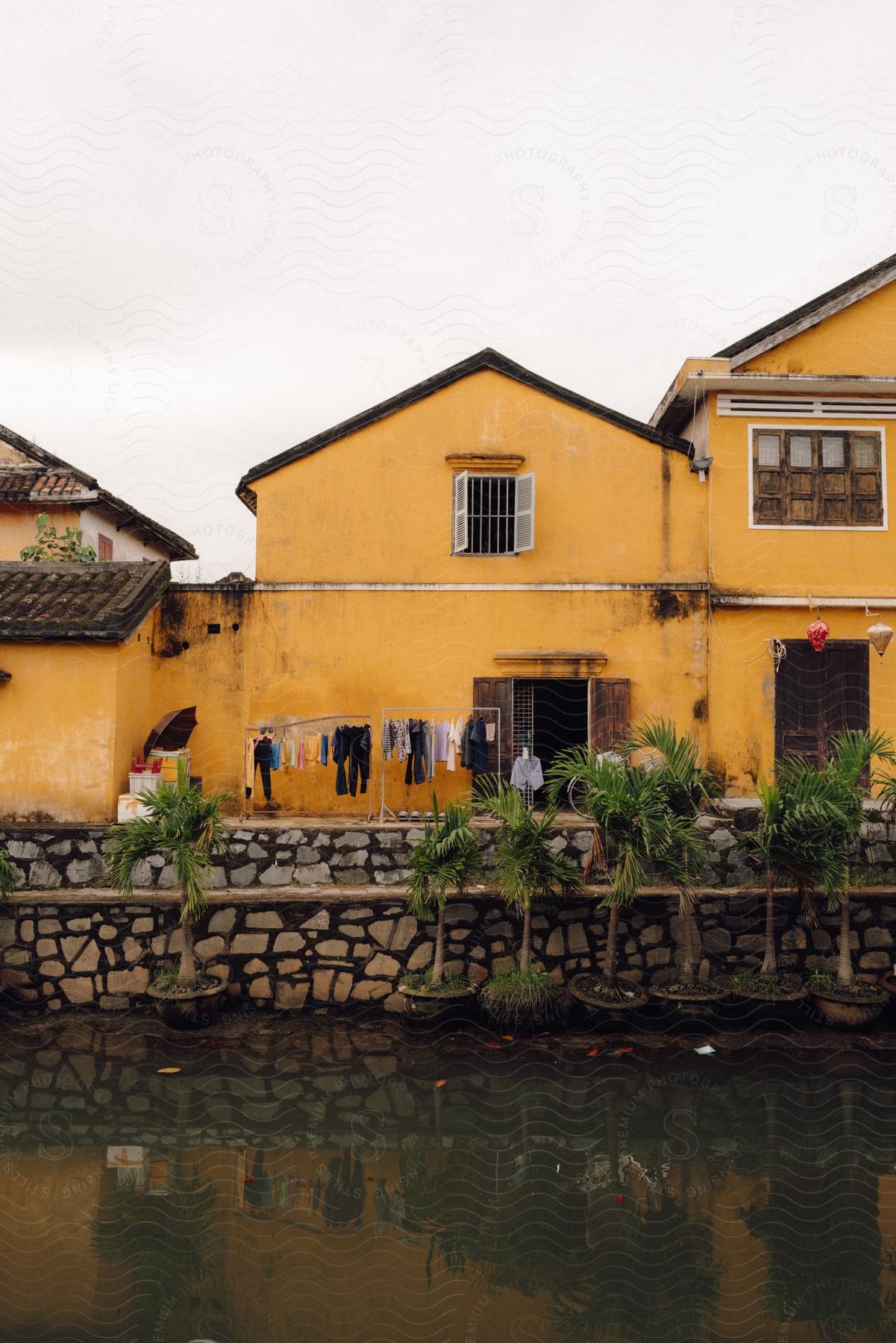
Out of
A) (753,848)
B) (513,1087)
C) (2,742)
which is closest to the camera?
(513,1087)

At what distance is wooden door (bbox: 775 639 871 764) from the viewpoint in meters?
13.8

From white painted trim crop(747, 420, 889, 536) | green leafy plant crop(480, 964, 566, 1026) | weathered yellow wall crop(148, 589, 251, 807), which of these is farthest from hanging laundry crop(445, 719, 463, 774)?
white painted trim crop(747, 420, 889, 536)

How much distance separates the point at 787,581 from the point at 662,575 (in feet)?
6.05

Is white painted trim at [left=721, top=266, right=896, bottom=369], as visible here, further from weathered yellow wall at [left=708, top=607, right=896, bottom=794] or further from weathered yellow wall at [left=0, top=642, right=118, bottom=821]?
weathered yellow wall at [left=0, top=642, right=118, bottom=821]

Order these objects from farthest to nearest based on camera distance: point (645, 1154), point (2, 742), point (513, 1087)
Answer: point (2, 742) < point (513, 1087) < point (645, 1154)

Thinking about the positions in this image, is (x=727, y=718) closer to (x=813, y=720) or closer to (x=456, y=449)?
(x=813, y=720)

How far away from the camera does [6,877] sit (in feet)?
32.1

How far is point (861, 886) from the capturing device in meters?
10.2

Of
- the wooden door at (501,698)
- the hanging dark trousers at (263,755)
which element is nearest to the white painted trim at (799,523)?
the wooden door at (501,698)

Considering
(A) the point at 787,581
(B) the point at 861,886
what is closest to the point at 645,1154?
(B) the point at 861,886

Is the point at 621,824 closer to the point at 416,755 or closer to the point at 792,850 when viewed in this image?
the point at 792,850

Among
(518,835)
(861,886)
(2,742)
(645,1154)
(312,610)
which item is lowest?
(645,1154)

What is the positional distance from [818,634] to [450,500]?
226 inches

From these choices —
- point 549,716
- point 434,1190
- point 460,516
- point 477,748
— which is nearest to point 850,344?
point 460,516
